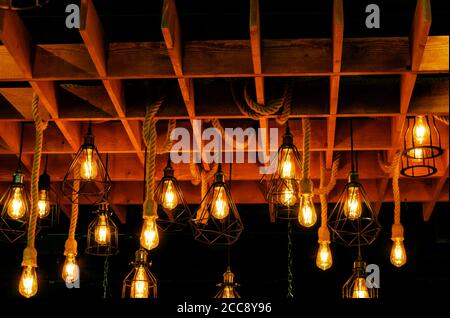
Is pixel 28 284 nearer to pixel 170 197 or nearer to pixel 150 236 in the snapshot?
pixel 150 236

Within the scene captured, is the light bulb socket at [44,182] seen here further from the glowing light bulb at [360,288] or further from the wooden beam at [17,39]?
the glowing light bulb at [360,288]

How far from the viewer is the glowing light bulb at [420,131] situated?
5.64m

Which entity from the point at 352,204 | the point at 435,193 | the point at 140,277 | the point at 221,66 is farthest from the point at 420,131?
the point at 140,277

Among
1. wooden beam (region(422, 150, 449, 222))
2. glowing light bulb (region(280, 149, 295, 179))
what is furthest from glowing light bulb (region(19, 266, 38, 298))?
wooden beam (region(422, 150, 449, 222))

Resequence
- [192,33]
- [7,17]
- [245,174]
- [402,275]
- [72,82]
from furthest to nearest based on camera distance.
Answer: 1. [402,275]
2. [245,174]
3. [72,82]
4. [192,33]
5. [7,17]

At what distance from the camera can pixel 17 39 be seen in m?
5.02

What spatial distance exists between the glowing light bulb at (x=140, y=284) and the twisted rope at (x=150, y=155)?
4.25 feet

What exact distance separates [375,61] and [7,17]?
2.27 meters

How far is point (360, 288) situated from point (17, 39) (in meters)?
3.71

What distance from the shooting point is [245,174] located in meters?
7.32

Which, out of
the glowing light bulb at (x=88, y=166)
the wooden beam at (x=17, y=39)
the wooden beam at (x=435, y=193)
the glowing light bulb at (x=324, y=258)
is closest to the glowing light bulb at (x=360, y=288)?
the glowing light bulb at (x=324, y=258)
